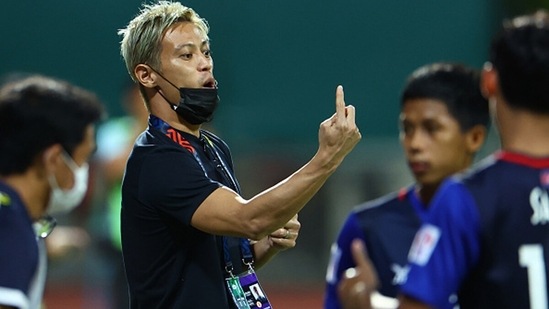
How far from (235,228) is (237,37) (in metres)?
7.24

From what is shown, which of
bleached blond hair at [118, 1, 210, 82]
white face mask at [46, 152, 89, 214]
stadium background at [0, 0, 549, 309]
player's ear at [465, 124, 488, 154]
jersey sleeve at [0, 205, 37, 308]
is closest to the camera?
jersey sleeve at [0, 205, 37, 308]

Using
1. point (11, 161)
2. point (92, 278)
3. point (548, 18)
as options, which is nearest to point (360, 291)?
point (548, 18)

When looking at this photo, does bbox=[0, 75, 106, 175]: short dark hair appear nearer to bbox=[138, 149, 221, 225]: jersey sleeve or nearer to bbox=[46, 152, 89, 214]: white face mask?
bbox=[46, 152, 89, 214]: white face mask

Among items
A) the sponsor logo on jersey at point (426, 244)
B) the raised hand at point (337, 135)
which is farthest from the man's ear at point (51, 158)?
the sponsor logo on jersey at point (426, 244)

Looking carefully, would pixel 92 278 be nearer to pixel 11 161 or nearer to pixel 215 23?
pixel 215 23

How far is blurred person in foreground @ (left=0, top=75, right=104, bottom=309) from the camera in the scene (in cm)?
352

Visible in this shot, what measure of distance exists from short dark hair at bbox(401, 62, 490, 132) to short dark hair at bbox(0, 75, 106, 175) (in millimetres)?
1315

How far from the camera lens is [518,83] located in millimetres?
3021

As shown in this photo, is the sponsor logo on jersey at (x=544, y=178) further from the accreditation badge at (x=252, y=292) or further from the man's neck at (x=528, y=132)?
the accreditation badge at (x=252, y=292)

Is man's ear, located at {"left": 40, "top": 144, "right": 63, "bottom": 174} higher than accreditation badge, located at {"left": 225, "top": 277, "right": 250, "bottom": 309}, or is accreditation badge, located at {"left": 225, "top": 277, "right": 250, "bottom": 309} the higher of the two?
man's ear, located at {"left": 40, "top": 144, "right": 63, "bottom": 174}

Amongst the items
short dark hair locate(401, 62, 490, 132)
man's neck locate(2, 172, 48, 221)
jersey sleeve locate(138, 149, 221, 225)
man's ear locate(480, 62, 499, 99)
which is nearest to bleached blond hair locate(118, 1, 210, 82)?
jersey sleeve locate(138, 149, 221, 225)

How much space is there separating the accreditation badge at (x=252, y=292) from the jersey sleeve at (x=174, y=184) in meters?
0.37

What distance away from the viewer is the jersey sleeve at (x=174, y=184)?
3971 millimetres

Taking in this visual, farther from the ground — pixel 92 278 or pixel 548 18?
pixel 548 18
